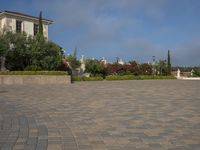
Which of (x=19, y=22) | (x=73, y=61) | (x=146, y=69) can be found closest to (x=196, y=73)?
(x=146, y=69)

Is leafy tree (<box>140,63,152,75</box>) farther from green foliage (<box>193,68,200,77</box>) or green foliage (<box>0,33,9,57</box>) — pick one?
green foliage (<box>0,33,9,57</box>)

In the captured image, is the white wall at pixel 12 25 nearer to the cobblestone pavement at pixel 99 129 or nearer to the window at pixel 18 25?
the window at pixel 18 25

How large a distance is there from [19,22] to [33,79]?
1364cm

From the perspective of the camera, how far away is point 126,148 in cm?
580

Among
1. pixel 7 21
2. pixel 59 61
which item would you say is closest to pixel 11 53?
pixel 59 61

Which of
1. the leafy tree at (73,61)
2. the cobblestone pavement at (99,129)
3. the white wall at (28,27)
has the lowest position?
the cobblestone pavement at (99,129)

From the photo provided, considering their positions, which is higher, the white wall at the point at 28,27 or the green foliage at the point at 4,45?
the white wall at the point at 28,27

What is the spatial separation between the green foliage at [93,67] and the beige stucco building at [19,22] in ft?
24.9

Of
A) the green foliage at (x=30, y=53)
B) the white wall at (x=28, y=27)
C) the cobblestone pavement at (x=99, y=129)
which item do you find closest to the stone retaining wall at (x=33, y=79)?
the green foliage at (x=30, y=53)

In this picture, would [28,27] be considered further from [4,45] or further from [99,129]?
[99,129]

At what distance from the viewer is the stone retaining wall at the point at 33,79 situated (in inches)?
1065

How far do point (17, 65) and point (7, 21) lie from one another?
25.7 ft

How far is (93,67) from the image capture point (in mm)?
44500

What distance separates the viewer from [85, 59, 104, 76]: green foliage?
146ft
